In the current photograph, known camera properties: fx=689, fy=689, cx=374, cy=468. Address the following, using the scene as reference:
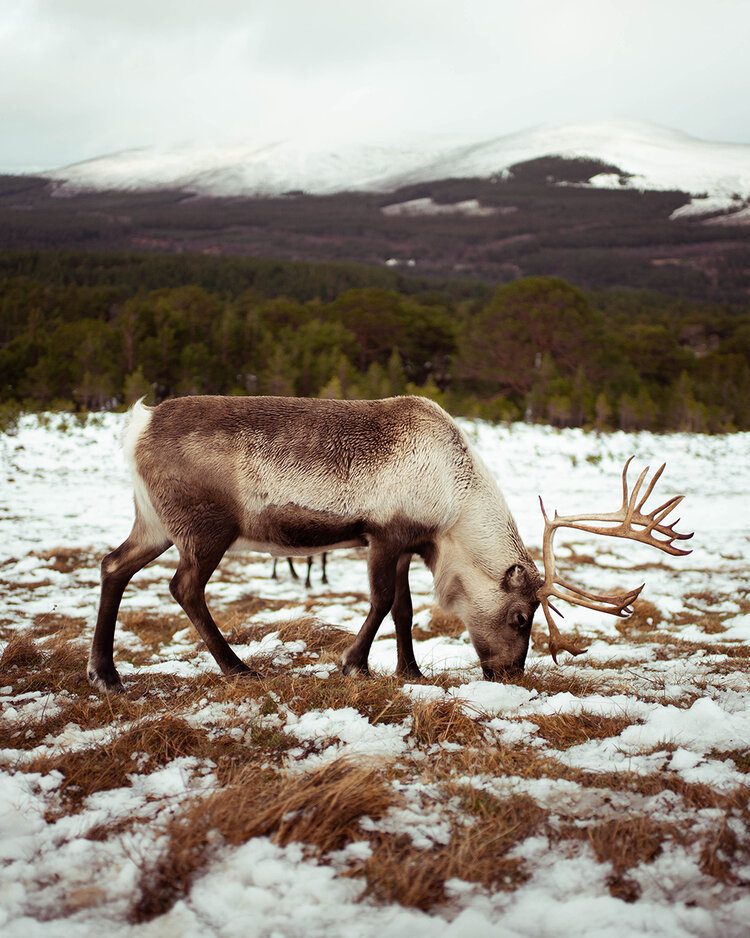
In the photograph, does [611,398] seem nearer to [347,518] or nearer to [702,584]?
[702,584]

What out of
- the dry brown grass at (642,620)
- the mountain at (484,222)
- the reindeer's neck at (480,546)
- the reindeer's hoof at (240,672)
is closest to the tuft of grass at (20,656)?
the reindeer's hoof at (240,672)

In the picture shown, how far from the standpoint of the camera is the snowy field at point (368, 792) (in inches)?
79.1

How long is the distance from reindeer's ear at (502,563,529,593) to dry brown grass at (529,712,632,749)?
1.18 m

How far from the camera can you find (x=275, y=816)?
2359 millimetres

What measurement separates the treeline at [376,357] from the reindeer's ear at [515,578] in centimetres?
1631

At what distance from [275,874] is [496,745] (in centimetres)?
128

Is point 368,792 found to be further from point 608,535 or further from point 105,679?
point 608,535

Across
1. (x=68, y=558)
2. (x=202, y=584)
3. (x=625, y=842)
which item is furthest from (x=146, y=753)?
(x=68, y=558)

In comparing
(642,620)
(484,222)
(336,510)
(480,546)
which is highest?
(484,222)

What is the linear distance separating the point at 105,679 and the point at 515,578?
103 inches

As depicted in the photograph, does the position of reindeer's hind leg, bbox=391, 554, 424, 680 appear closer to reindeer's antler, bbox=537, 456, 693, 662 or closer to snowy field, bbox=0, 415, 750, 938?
snowy field, bbox=0, 415, 750, 938

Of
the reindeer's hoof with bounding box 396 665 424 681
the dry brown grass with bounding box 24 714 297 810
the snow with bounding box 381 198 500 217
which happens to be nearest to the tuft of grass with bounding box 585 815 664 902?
the dry brown grass with bounding box 24 714 297 810

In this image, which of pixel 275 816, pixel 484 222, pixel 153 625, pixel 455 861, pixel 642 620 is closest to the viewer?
pixel 455 861

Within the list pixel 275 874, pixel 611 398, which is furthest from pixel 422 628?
pixel 611 398
